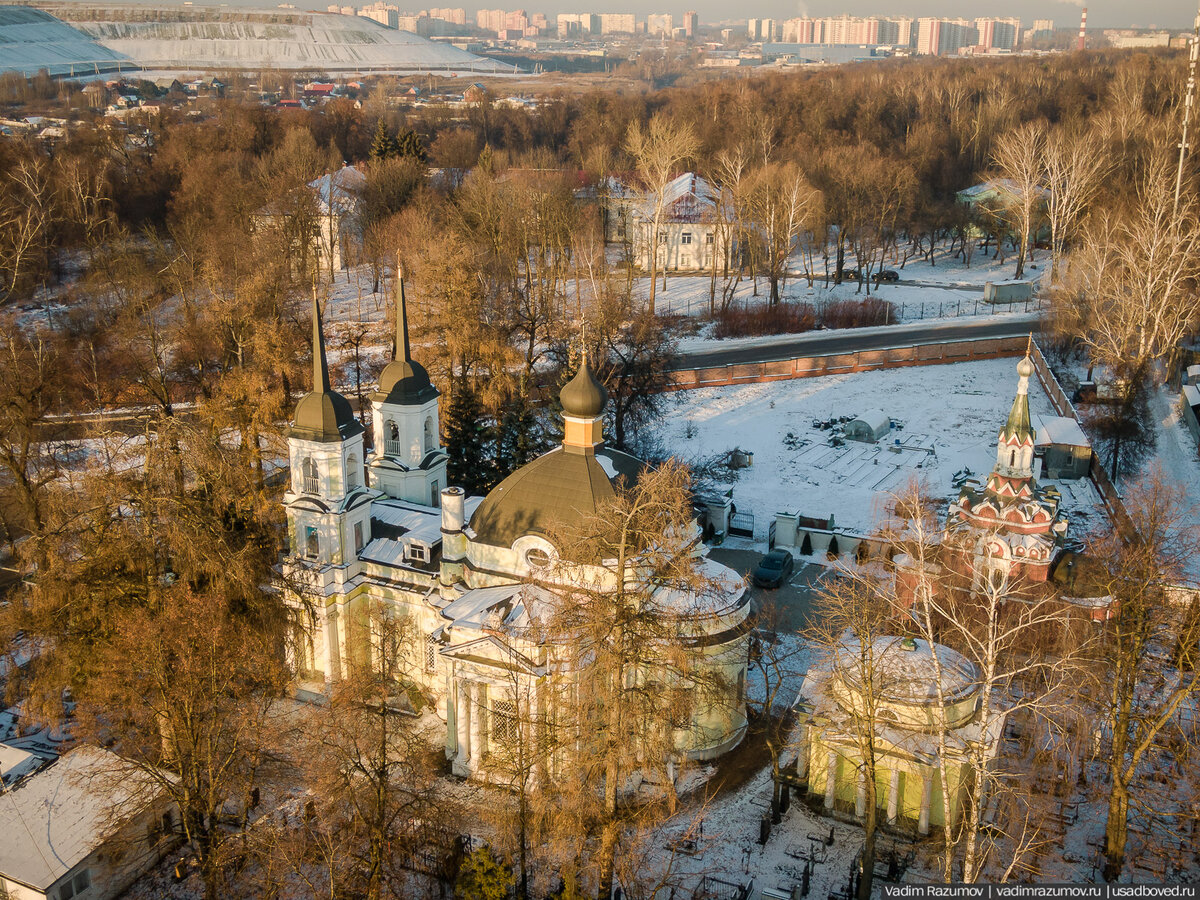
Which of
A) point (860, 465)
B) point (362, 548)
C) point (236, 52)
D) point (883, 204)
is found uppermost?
point (236, 52)

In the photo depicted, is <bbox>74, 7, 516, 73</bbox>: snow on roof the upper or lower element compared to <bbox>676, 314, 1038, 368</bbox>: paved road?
upper

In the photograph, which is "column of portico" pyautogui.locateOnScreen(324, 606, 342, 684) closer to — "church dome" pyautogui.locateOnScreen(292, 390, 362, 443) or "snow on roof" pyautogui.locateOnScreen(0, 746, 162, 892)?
"church dome" pyautogui.locateOnScreen(292, 390, 362, 443)

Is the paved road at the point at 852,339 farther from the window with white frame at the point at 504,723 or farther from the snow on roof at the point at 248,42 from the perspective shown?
the snow on roof at the point at 248,42

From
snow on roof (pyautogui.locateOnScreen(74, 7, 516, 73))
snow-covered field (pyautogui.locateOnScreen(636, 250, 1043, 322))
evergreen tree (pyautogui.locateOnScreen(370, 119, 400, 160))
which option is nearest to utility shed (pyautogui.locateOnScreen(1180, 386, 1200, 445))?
snow-covered field (pyautogui.locateOnScreen(636, 250, 1043, 322))

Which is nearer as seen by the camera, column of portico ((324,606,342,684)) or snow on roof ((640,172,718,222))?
column of portico ((324,606,342,684))

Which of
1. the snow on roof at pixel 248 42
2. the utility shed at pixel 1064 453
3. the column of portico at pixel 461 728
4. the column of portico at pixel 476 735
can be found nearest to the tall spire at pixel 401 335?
the column of portico at pixel 461 728

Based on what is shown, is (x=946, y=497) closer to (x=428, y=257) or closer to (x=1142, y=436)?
(x=1142, y=436)

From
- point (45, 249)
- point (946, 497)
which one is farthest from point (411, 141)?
point (946, 497)
